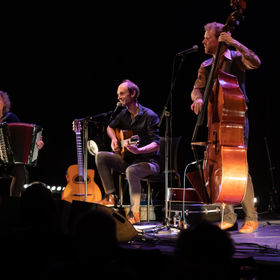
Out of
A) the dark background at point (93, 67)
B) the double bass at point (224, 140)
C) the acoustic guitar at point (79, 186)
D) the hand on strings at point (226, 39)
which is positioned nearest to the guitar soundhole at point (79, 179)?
the acoustic guitar at point (79, 186)

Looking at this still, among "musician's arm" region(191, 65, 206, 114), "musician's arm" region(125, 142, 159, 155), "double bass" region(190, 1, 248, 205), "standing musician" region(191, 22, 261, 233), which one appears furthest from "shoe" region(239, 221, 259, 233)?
"musician's arm" region(125, 142, 159, 155)

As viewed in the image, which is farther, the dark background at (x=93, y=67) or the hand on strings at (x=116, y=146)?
the dark background at (x=93, y=67)

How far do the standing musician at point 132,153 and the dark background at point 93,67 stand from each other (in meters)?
2.00

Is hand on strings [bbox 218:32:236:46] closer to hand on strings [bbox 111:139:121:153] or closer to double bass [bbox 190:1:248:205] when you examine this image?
double bass [bbox 190:1:248:205]

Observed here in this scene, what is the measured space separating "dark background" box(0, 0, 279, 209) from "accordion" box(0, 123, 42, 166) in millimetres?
1680

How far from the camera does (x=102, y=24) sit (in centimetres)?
685

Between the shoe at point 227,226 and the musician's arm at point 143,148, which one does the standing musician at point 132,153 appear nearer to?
the musician's arm at point 143,148

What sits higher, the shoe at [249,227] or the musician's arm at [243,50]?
the musician's arm at [243,50]

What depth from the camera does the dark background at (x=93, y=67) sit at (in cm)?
666

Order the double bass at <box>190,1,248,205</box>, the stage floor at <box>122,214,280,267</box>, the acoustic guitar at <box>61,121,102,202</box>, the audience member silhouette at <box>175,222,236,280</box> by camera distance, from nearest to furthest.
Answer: the audience member silhouette at <box>175,222,236,280</box>
the stage floor at <box>122,214,280,267</box>
the double bass at <box>190,1,248,205</box>
the acoustic guitar at <box>61,121,102,202</box>

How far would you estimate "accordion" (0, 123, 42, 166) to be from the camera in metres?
5.07

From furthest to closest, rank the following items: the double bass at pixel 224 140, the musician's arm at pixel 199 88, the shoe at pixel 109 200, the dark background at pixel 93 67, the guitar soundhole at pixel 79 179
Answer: the dark background at pixel 93 67
the guitar soundhole at pixel 79 179
the shoe at pixel 109 200
the musician's arm at pixel 199 88
the double bass at pixel 224 140

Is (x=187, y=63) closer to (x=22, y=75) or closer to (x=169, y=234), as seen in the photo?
(x=22, y=75)

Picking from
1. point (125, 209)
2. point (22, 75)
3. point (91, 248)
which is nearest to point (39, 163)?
point (22, 75)
